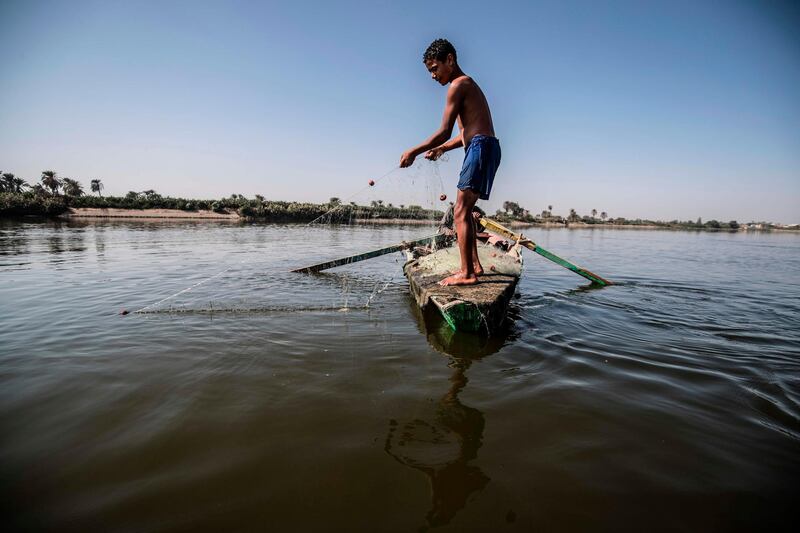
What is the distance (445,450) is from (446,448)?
0.07 ft

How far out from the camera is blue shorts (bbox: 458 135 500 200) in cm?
448

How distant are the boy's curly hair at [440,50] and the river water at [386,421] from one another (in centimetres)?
354

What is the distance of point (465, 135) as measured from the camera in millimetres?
4617

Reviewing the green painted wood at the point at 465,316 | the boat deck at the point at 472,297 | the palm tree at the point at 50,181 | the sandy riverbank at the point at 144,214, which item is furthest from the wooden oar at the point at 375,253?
the palm tree at the point at 50,181

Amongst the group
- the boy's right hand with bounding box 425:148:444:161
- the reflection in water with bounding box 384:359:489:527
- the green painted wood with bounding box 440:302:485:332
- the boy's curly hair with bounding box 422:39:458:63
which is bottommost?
the reflection in water with bounding box 384:359:489:527

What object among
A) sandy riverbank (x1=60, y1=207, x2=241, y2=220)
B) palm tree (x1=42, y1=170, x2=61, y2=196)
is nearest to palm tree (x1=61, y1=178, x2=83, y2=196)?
palm tree (x1=42, y1=170, x2=61, y2=196)

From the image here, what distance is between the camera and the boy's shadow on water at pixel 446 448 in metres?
1.76

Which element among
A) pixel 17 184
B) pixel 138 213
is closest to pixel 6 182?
pixel 17 184

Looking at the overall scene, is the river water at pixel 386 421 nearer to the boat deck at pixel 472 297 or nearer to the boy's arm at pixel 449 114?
the boat deck at pixel 472 297

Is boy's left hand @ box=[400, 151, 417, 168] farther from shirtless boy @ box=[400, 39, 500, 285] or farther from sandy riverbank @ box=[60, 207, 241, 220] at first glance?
sandy riverbank @ box=[60, 207, 241, 220]

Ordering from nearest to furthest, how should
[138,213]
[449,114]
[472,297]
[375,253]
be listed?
[472,297] < [449,114] < [375,253] < [138,213]

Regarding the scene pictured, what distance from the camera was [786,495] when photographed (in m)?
1.80

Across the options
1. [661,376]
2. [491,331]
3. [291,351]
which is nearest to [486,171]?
[491,331]

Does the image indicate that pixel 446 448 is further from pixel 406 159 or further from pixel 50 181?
pixel 50 181
